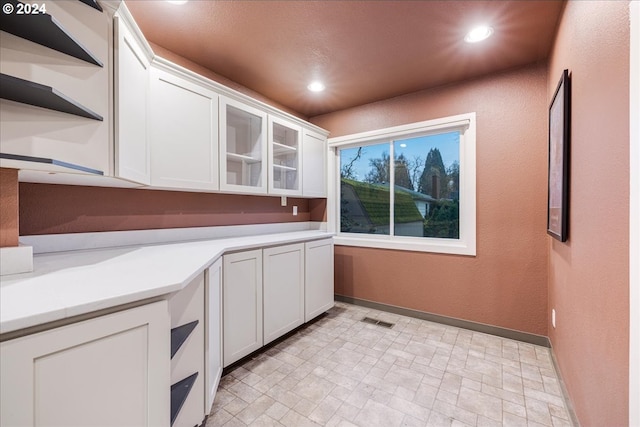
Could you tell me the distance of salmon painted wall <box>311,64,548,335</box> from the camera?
7.70 ft

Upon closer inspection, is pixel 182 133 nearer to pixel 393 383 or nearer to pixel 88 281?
pixel 88 281

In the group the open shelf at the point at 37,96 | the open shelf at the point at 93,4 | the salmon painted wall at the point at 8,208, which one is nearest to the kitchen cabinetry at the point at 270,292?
the salmon painted wall at the point at 8,208

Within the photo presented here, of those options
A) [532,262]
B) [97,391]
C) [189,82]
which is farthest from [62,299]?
[532,262]

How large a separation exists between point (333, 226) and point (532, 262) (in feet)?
7.02

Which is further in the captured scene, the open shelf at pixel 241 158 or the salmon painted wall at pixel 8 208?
the open shelf at pixel 241 158

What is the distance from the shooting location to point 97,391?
0.84 meters

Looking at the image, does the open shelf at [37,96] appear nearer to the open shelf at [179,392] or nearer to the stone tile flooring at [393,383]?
the open shelf at [179,392]

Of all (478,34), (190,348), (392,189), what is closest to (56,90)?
(190,348)

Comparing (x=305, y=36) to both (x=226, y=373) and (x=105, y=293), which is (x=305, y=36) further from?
(x=226, y=373)

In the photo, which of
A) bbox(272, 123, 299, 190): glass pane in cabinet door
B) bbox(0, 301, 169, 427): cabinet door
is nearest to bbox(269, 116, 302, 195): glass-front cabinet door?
bbox(272, 123, 299, 190): glass pane in cabinet door

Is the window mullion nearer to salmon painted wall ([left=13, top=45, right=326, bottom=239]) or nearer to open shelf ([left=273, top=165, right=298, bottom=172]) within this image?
open shelf ([left=273, top=165, right=298, bottom=172])

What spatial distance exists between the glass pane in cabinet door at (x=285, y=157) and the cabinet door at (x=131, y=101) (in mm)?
1240

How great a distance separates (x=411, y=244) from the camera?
3.00 meters

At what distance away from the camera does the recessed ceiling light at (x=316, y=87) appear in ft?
9.04
